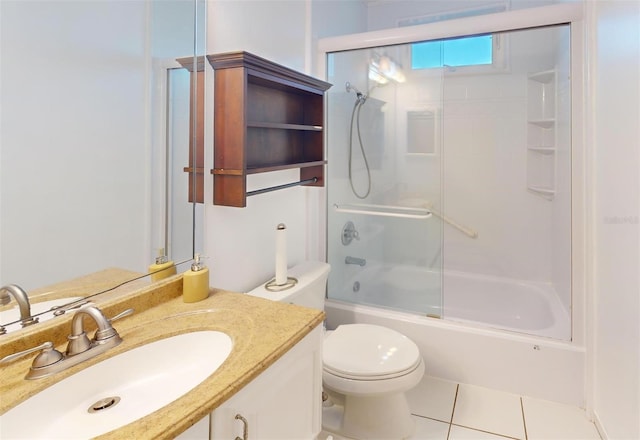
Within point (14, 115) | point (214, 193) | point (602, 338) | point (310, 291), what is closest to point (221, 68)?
point (214, 193)

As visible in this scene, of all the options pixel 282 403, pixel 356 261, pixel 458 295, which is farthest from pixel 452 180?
pixel 282 403

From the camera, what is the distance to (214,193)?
1573 millimetres

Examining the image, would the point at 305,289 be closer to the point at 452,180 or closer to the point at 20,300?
the point at 20,300

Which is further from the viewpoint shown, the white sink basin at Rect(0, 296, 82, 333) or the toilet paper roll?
the toilet paper roll

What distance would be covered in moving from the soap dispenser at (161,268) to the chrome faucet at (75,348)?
31 centimetres

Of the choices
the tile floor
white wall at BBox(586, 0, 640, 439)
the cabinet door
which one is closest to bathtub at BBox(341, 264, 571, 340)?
the tile floor

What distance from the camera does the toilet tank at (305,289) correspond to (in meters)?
1.72

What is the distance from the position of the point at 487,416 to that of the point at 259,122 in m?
1.71

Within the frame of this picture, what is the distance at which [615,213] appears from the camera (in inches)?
62.1

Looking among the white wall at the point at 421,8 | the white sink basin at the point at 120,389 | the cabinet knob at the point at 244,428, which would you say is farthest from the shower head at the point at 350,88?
the cabinet knob at the point at 244,428

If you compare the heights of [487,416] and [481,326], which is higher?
[481,326]

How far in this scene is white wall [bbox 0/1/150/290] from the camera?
2.83ft

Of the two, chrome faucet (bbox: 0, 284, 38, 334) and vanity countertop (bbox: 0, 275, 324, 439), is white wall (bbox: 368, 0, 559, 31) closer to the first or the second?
vanity countertop (bbox: 0, 275, 324, 439)

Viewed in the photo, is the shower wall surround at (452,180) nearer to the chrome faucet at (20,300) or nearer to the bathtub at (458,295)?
the bathtub at (458,295)
